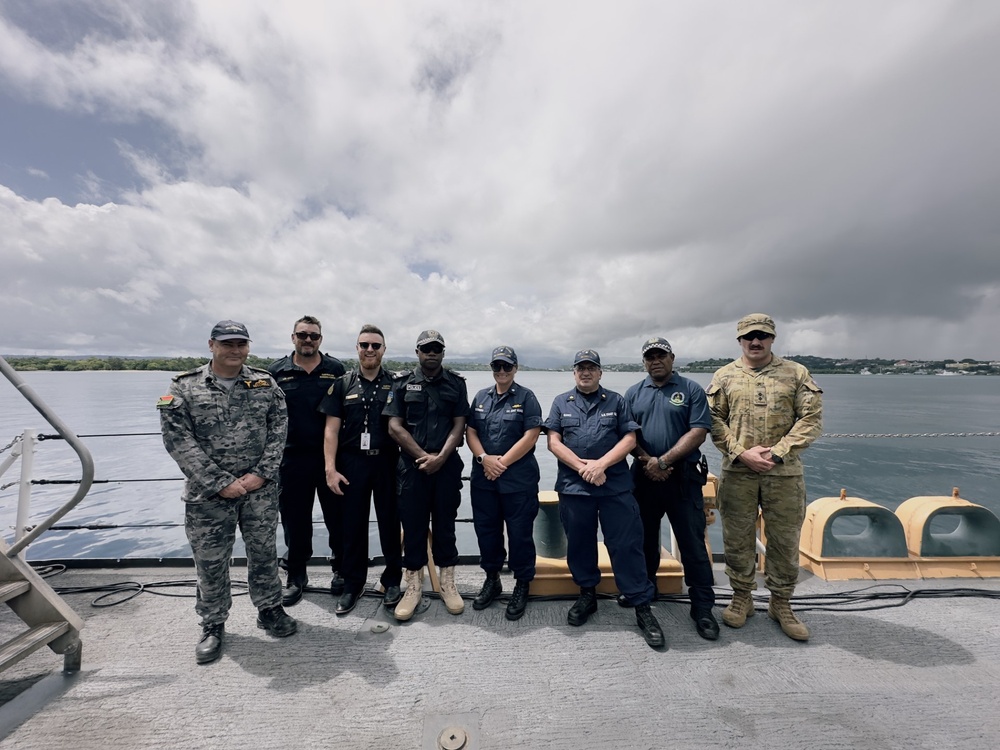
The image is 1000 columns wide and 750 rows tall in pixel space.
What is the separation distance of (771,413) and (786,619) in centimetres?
135

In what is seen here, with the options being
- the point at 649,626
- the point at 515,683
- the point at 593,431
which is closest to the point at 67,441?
the point at 515,683

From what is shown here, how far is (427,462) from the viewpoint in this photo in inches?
113

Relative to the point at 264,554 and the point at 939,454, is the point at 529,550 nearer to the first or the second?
the point at 264,554

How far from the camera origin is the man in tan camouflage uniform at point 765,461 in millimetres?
2678

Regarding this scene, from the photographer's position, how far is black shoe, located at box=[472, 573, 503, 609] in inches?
117

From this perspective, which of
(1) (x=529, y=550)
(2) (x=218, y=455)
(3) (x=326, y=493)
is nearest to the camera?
(2) (x=218, y=455)

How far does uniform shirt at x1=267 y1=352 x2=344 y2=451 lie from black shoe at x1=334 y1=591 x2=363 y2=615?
1.08 metres

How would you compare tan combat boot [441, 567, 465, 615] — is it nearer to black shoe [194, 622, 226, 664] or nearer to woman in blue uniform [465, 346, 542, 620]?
woman in blue uniform [465, 346, 542, 620]

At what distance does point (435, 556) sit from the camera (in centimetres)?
302

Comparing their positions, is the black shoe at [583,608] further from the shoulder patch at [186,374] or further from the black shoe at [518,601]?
the shoulder patch at [186,374]

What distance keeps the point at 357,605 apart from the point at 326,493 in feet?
2.80

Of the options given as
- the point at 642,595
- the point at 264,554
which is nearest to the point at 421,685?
the point at 264,554

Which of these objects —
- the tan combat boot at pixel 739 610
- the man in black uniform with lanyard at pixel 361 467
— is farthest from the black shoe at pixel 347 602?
the tan combat boot at pixel 739 610

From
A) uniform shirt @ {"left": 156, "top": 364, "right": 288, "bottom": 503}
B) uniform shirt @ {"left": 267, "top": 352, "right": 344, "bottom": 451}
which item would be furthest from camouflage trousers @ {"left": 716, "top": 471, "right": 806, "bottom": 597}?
uniform shirt @ {"left": 156, "top": 364, "right": 288, "bottom": 503}
